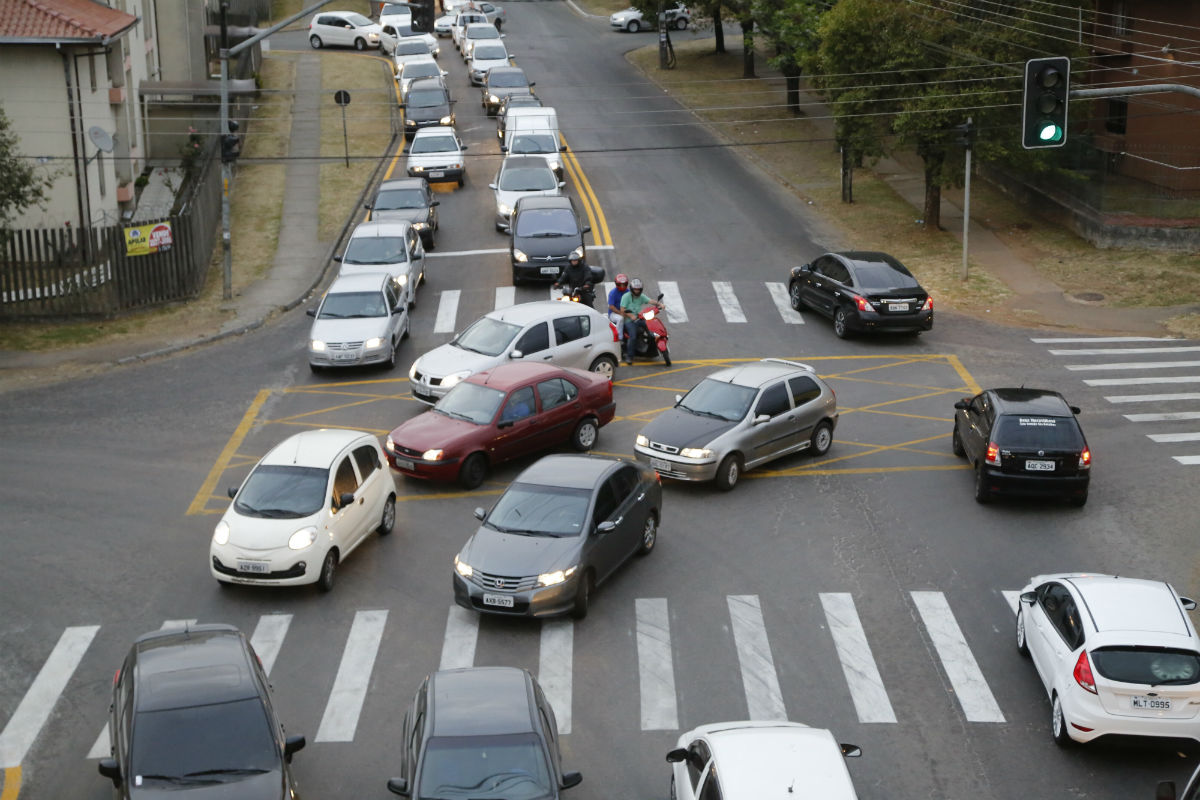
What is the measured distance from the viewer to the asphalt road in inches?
543

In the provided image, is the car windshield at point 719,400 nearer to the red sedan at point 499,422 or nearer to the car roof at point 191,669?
the red sedan at point 499,422

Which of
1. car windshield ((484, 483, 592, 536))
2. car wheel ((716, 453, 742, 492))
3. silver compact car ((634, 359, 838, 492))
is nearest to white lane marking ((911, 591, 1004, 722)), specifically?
car wheel ((716, 453, 742, 492))

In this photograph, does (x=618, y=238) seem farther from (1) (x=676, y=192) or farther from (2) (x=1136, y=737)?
(2) (x=1136, y=737)

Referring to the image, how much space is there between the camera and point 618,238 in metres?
36.6

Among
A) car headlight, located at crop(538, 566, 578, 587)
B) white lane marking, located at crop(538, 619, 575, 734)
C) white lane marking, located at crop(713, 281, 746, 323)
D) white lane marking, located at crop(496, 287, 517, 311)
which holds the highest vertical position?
white lane marking, located at crop(496, 287, 517, 311)

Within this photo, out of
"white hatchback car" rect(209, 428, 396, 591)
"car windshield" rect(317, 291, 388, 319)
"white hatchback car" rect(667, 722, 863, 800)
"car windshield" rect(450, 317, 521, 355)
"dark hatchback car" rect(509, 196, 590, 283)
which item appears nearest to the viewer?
"white hatchback car" rect(667, 722, 863, 800)

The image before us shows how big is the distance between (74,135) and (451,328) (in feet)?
37.8

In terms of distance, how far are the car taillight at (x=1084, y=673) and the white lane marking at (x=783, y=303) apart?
16.9m

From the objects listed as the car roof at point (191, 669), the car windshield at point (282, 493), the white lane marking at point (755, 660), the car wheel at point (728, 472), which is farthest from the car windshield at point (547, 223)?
the car roof at point (191, 669)

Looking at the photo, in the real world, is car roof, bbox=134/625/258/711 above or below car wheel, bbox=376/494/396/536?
above

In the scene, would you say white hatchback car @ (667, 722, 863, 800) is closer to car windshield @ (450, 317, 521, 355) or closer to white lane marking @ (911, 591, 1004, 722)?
white lane marking @ (911, 591, 1004, 722)

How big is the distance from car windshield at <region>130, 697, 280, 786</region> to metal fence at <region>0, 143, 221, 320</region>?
1948 centimetres

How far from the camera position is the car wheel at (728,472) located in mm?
20422

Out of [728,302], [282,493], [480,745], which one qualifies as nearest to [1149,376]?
[728,302]
